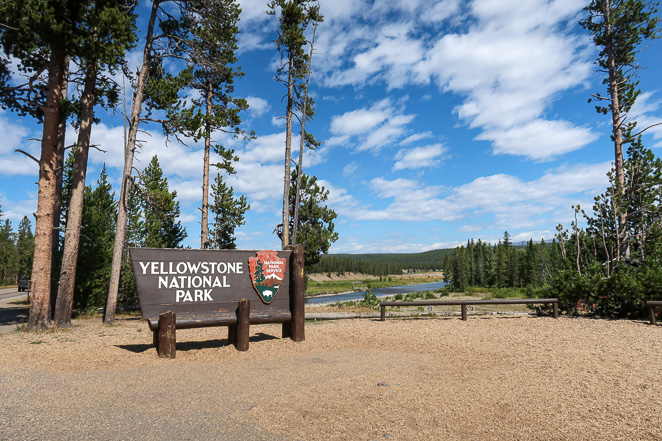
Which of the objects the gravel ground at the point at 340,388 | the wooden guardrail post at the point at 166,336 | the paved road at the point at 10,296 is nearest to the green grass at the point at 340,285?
the paved road at the point at 10,296

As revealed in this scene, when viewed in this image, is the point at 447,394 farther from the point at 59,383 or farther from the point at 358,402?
the point at 59,383

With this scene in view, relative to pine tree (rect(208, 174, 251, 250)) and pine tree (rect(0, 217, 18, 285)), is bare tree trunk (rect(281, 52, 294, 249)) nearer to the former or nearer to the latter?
pine tree (rect(208, 174, 251, 250))

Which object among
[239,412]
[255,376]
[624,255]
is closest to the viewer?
[239,412]

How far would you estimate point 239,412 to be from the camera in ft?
13.7

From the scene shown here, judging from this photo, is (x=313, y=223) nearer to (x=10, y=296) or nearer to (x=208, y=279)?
(x=208, y=279)

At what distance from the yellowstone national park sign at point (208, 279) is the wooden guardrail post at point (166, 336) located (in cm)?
26

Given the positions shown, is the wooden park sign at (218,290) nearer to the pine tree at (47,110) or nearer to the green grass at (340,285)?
the pine tree at (47,110)

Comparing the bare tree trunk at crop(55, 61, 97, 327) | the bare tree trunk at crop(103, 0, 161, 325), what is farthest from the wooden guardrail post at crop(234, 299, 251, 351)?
the bare tree trunk at crop(103, 0, 161, 325)

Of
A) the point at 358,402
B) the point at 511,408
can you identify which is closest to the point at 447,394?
the point at 511,408

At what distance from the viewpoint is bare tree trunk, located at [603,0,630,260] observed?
13485 mm

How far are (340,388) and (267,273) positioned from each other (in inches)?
154

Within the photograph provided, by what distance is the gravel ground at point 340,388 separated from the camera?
374 centimetres

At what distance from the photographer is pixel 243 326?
7742 mm

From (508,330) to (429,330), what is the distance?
207cm
